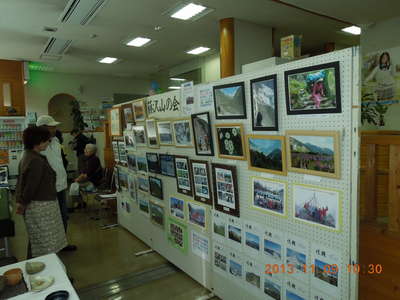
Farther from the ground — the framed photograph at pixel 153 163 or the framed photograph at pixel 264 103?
the framed photograph at pixel 264 103

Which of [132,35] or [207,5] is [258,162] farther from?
[132,35]

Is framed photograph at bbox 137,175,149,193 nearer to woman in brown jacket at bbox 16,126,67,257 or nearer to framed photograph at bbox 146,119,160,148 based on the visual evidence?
framed photograph at bbox 146,119,160,148

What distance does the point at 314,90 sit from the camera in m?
1.57

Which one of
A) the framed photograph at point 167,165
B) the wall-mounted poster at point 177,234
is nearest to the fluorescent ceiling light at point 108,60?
the framed photograph at point 167,165

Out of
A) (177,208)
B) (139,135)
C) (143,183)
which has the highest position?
(139,135)

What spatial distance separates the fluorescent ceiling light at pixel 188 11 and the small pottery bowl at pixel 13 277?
3.83m

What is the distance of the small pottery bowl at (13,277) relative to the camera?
4.59 ft

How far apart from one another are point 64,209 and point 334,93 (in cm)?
323

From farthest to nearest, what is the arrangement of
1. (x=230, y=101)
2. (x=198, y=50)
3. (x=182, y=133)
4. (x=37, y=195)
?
(x=198, y=50) < (x=182, y=133) < (x=37, y=195) < (x=230, y=101)

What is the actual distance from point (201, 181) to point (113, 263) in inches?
64.2

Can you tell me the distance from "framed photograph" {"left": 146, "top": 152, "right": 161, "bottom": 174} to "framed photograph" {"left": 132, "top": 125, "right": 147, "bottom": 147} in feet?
0.64

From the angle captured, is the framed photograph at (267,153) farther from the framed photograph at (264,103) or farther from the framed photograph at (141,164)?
the framed photograph at (141,164)

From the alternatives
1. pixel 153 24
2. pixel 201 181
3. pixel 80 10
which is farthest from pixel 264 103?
pixel 153 24

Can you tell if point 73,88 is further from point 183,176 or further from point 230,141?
point 230,141
